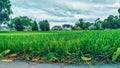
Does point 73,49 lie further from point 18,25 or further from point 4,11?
point 4,11

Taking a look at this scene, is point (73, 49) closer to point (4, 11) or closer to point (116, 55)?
point (116, 55)

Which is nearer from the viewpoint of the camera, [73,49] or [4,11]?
[73,49]

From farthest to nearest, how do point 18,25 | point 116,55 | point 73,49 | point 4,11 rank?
point 4,11, point 18,25, point 73,49, point 116,55

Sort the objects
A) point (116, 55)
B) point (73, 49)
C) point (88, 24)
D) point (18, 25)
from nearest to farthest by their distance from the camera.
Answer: point (116, 55) → point (73, 49) → point (88, 24) → point (18, 25)

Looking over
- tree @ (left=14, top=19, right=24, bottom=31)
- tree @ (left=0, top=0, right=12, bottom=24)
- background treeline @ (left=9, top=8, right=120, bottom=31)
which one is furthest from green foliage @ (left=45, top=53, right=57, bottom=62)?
tree @ (left=0, top=0, right=12, bottom=24)

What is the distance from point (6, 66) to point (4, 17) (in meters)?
31.1

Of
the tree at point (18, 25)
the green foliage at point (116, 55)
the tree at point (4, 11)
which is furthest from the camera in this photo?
the tree at point (4, 11)

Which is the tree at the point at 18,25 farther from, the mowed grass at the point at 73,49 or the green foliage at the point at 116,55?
the green foliage at the point at 116,55

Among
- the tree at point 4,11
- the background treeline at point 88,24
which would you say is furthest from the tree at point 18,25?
the tree at point 4,11

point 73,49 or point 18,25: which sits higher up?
point 73,49

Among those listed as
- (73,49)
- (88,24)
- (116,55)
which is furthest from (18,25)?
(116,55)

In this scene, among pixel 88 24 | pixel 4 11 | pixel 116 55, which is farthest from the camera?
pixel 4 11

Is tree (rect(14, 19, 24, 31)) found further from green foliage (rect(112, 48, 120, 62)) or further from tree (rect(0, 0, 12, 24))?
tree (rect(0, 0, 12, 24))

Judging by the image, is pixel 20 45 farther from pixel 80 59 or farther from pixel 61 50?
pixel 80 59
